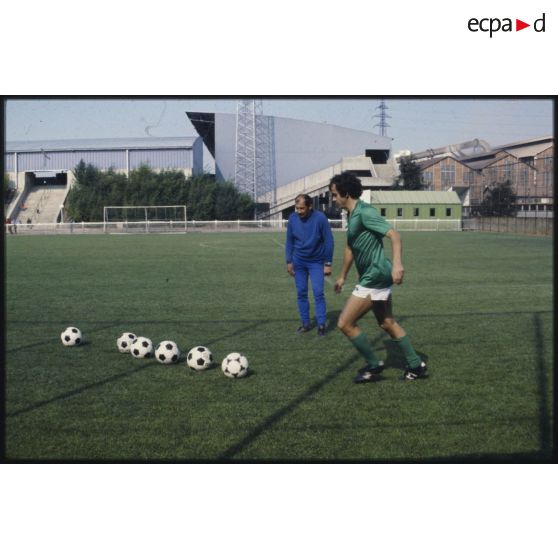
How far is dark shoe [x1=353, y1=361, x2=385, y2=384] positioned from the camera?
265 inches

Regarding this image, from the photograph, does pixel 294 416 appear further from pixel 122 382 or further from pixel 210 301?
pixel 210 301

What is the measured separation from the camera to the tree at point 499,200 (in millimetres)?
39656

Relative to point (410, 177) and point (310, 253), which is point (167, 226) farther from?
point (310, 253)

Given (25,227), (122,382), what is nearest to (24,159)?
(25,227)

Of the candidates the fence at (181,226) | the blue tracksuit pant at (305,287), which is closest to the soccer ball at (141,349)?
the blue tracksuit pant at (305,287)

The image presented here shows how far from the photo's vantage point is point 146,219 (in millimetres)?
49031

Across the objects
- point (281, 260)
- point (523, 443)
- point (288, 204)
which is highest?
point (288, 204)

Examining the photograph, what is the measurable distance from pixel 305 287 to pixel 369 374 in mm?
3167

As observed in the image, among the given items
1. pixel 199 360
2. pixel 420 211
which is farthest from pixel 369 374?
pixel 420 211

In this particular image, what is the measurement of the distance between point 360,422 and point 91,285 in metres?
Answer: 11.9

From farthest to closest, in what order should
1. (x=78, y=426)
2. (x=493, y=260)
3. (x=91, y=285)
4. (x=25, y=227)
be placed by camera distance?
(x=25, y=227)
(x=493, y=260)
(x=91, y=285)
(x=78, y=426)

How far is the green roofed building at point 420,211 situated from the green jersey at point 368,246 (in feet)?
145

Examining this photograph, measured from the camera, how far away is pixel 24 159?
45.9m

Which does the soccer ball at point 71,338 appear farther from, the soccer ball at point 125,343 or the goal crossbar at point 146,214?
the goal crossbar at point 146,214
